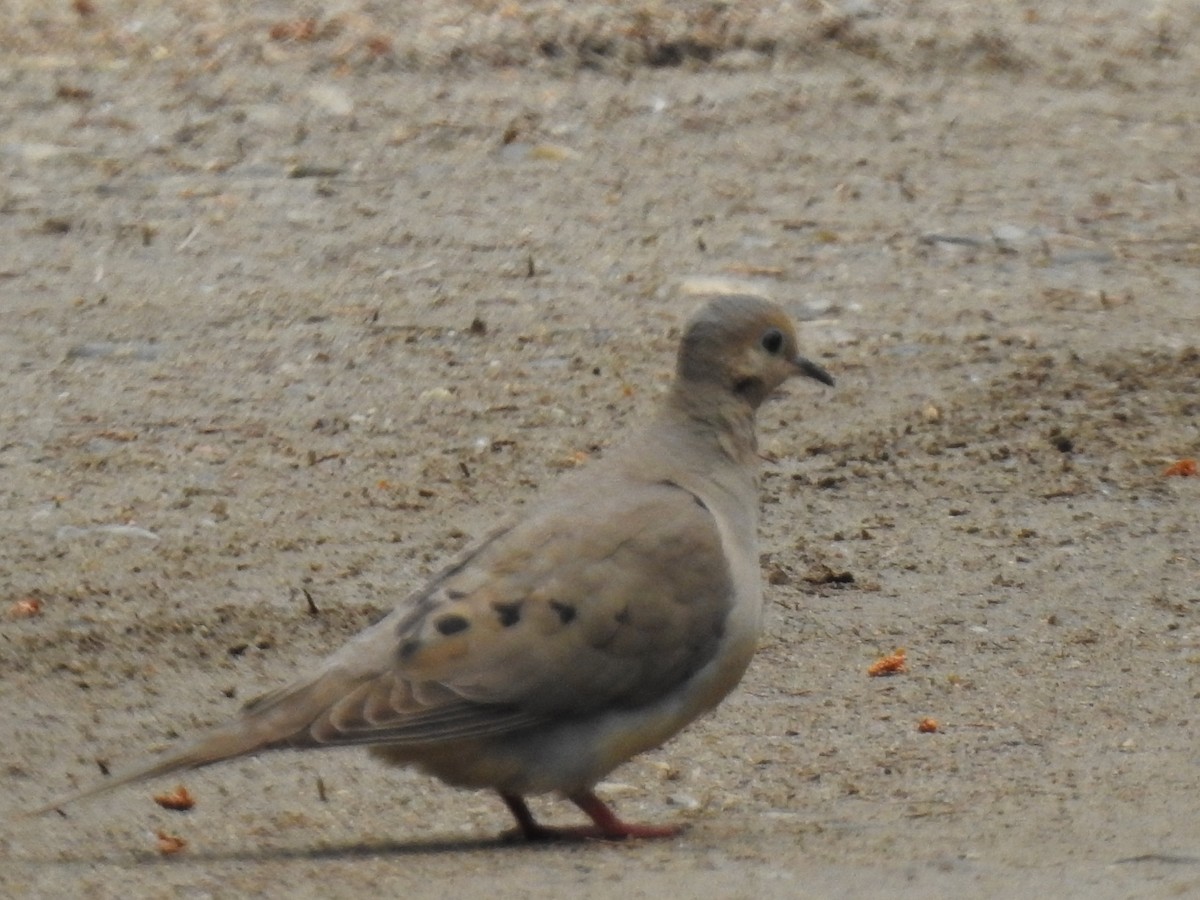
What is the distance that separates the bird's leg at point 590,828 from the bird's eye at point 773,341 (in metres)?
1.13

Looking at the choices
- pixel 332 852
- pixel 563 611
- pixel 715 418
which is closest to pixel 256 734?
pixel 332 852

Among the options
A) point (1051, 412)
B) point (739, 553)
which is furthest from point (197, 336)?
point (739, 553)

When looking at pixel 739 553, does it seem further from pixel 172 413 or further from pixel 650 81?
pixel 650 81

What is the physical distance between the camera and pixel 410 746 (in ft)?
14.9

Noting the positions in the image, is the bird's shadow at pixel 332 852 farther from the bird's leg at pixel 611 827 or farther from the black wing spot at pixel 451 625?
the black wing spot at pixel 451 625

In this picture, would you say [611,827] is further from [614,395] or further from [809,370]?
[614,395]

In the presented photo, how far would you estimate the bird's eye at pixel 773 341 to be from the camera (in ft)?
17.6

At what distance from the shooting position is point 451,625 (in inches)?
180

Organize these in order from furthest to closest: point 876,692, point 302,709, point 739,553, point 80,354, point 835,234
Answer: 1. point 835,234
2. point 80,354
3. point 876,692
4. point 739,553
5. point 302,709

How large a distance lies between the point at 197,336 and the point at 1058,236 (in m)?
3.18

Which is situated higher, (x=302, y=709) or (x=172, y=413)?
→ (x=302, y=709)

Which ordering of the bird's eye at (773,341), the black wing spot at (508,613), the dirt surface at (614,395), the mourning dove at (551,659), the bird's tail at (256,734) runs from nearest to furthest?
the bird's tail at (256,734) < the mourning dove at (551,659) < the black wing spot at (508,613) < the dirt surface at (614,395) < the bird's eye at (773,341)

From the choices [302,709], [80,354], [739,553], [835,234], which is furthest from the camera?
[835,234]

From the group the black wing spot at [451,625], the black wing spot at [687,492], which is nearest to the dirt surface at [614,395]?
the black wing spot at [451,625]
